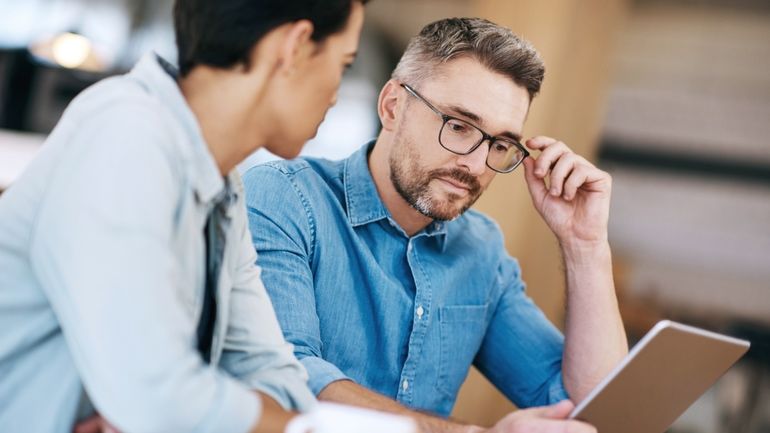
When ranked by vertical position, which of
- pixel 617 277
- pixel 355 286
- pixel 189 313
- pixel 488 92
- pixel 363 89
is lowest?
pixel 617 277

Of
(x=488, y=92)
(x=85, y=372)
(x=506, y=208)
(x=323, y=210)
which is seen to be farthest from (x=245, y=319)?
(x=506, y=208)

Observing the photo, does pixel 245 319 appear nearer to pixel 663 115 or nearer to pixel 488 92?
pixel 488 92

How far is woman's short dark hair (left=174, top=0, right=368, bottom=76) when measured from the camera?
0.92 m

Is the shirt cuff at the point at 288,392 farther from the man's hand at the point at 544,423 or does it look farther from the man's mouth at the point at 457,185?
the man's mouth at the point at 457,185

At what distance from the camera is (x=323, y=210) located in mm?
1643

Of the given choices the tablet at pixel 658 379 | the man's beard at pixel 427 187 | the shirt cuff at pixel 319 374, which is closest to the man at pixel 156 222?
the shirt cuff at pixel 319 374

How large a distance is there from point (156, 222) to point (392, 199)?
36.9 inches

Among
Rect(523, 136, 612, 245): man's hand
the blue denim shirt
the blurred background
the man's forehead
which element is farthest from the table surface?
Rect(523, 136, 612, 245): man's hand

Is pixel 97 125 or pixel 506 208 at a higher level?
pixel 97 125

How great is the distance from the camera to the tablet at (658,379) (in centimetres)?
125

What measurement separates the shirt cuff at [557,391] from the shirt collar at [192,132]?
3.42 feet

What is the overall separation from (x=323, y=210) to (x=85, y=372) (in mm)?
833

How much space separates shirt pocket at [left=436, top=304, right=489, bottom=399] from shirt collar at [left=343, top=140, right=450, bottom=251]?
17 cm

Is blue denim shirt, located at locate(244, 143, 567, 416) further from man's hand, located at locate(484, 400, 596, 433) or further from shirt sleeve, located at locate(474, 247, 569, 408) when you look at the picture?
man's hand, located at locate(484, 400, 596, 433)
